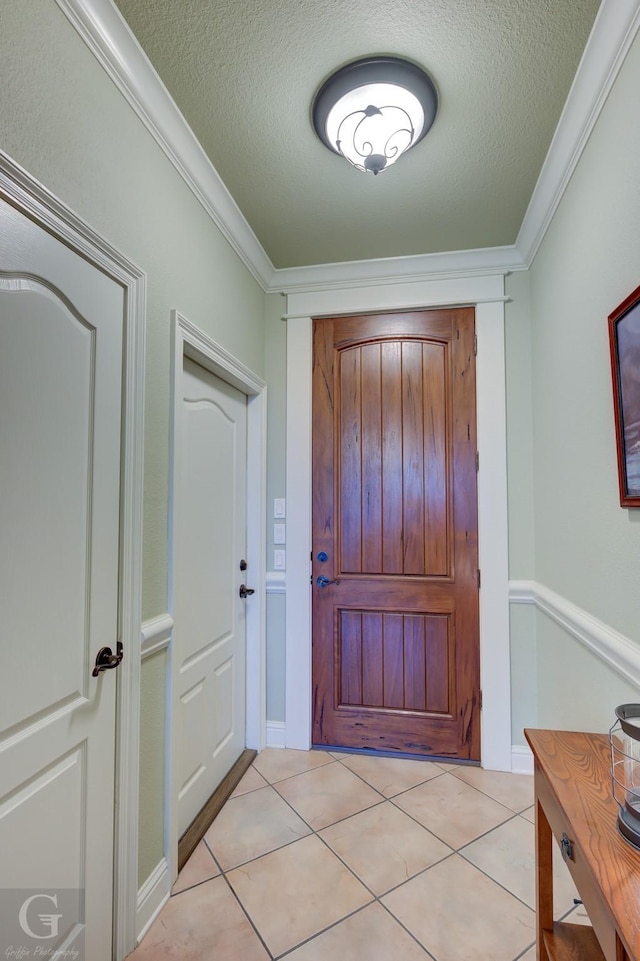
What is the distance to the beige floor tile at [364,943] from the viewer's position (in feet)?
4.25

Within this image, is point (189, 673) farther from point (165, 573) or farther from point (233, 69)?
point (233, 69)

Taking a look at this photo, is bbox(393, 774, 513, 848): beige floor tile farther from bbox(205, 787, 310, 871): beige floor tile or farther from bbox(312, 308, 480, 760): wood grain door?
bbox(205, 787, 310, 871): beige floor tile

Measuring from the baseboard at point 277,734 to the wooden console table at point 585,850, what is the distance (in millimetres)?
1559

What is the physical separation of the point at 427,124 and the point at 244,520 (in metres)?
1.86

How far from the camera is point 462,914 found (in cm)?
143

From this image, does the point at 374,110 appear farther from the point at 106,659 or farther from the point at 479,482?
the point at 106,659

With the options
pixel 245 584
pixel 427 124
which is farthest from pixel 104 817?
pixel 427 124

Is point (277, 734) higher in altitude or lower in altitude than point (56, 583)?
lower

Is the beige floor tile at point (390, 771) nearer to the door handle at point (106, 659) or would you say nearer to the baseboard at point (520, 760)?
the baseboard at point (520, 760)

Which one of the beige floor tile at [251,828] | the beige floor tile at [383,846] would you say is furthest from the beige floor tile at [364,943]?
the beige floor tile at [251,828]

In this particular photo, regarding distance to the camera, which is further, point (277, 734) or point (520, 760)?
point (277, 734)

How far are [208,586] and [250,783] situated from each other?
993 millimetres

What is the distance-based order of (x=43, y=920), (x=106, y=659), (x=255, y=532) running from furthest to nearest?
(x=255, y=532), (x=106, y=659), (x=43, y=920)

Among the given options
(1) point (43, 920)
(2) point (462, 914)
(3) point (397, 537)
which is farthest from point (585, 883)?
(3) point (397, 537)
